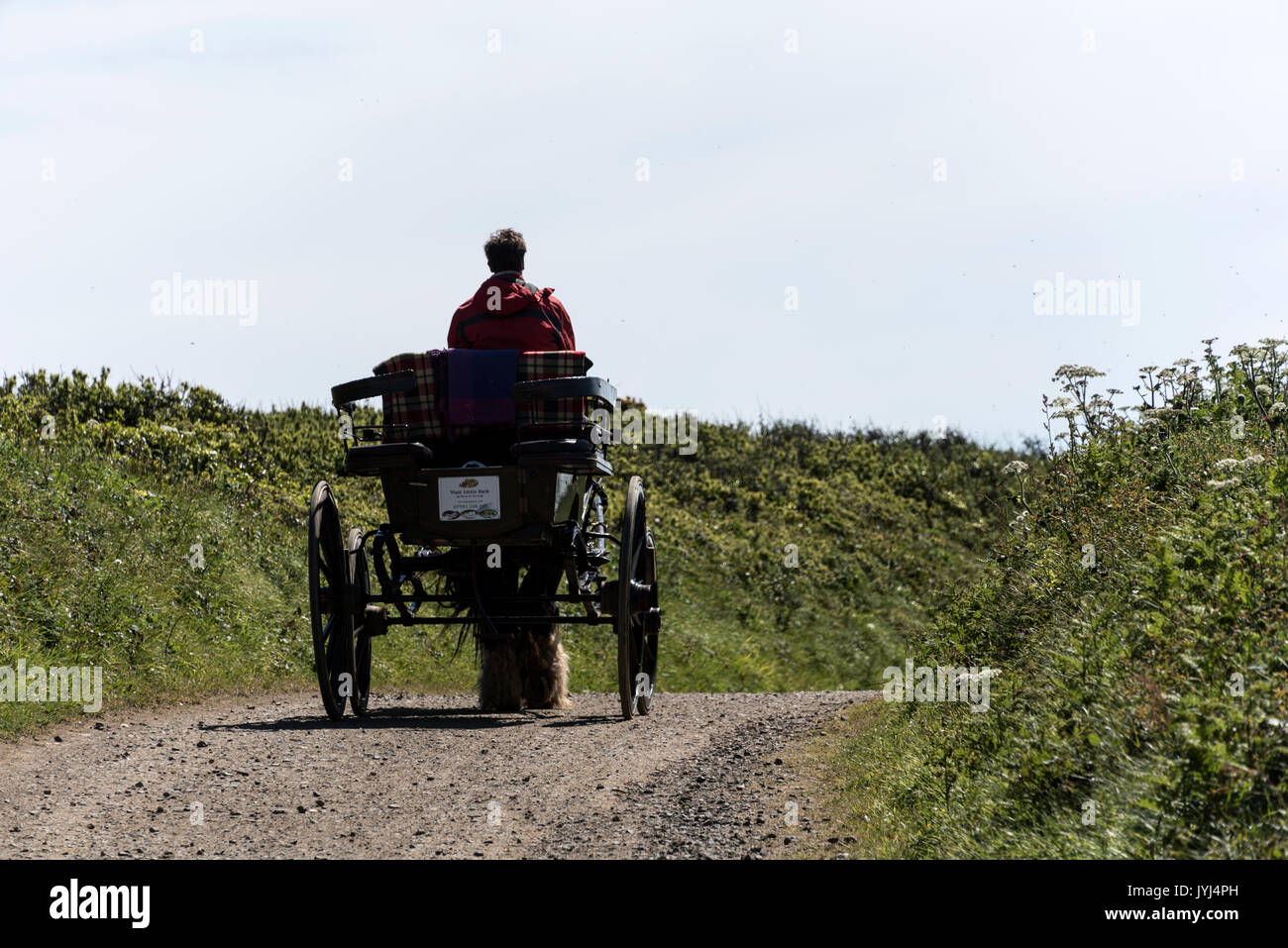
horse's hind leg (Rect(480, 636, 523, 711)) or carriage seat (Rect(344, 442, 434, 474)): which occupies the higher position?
carriage seat (Rect(344, 442, 434, 474))

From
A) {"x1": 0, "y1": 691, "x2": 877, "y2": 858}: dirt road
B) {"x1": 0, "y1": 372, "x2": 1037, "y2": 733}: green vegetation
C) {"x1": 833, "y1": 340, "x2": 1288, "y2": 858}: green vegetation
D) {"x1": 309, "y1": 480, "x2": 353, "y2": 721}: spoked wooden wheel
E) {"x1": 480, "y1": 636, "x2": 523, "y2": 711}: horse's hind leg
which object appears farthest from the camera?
{"x1": 0, "y1": 372, "x2": 1037, "y2": 733}: green vegetation

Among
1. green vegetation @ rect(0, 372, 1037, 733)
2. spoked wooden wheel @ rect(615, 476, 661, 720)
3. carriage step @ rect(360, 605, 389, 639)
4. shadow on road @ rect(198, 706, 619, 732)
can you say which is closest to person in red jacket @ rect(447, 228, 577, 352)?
spoked wooden wheel @ rect(615, 476, 661, 720)

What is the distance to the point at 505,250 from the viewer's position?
9.45m

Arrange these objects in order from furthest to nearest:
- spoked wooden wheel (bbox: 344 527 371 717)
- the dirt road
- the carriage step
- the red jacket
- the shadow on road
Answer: the carriage step, spoked wooden wheel (bbox: 344 527 371 717), the red jacket, the shadow on road, the dirt road

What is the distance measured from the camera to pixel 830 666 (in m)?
20.4

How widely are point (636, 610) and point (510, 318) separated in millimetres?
2280

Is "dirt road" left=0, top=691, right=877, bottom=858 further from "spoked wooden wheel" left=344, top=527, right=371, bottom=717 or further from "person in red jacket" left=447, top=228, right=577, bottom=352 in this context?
"person in red jacket" left=447, top=228, right=577, bottom=352

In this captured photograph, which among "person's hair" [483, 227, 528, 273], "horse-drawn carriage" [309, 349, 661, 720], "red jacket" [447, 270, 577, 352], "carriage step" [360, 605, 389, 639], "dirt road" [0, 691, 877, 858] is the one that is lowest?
"dirt road" [0, 691, 877, 858]

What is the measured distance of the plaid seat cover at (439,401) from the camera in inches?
345

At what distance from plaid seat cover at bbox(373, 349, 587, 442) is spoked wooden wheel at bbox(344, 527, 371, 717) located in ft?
3.24

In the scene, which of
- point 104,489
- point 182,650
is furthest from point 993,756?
point 104,489

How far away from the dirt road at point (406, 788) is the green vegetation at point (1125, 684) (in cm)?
74

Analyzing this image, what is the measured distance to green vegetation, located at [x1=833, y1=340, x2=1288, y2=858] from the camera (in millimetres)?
4453
